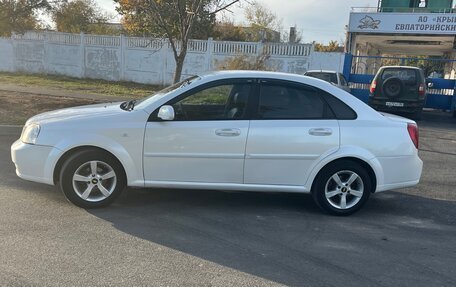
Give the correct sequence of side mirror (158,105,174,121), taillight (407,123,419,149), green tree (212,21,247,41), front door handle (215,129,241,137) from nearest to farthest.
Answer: side mirror (158,105,174,121) < front door handle (215,129,241,137) < taillight (407,123,419,149) < green tree (212,21,247,41)

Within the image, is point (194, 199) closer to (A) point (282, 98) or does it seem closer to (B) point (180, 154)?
(B) point (180, 154)

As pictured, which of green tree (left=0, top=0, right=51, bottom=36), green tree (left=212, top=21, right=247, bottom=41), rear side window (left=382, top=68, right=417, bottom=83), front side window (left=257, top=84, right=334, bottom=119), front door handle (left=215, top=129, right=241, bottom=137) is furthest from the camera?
green tree (left=212, top=21, right=247, bottom=41)

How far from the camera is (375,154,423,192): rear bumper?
17.1 feet

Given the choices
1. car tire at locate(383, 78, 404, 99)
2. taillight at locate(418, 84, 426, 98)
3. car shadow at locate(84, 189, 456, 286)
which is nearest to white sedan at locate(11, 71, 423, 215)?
car shadow at locate(84, 189, 456, 286)

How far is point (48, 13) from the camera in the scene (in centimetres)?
1373

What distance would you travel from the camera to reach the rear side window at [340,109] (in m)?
5.19

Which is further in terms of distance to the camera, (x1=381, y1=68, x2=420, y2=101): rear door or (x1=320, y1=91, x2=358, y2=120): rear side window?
(x1=381, y1=68, x2=420, y2=101): rear door

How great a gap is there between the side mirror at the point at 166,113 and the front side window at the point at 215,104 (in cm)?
14

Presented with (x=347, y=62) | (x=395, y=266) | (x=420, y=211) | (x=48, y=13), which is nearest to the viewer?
(x=395, y=266)

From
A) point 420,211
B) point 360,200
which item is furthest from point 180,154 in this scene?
point 420,211

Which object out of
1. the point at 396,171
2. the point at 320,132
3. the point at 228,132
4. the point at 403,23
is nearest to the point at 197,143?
the point at 228,132

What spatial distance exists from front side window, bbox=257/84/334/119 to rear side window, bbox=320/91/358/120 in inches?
2.4

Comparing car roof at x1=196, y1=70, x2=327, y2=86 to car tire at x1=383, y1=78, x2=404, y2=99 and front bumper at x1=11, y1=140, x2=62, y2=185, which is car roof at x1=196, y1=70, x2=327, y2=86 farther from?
car tire at x1=383, y1=78, x2=404, y2=99

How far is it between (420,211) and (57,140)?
450cm
